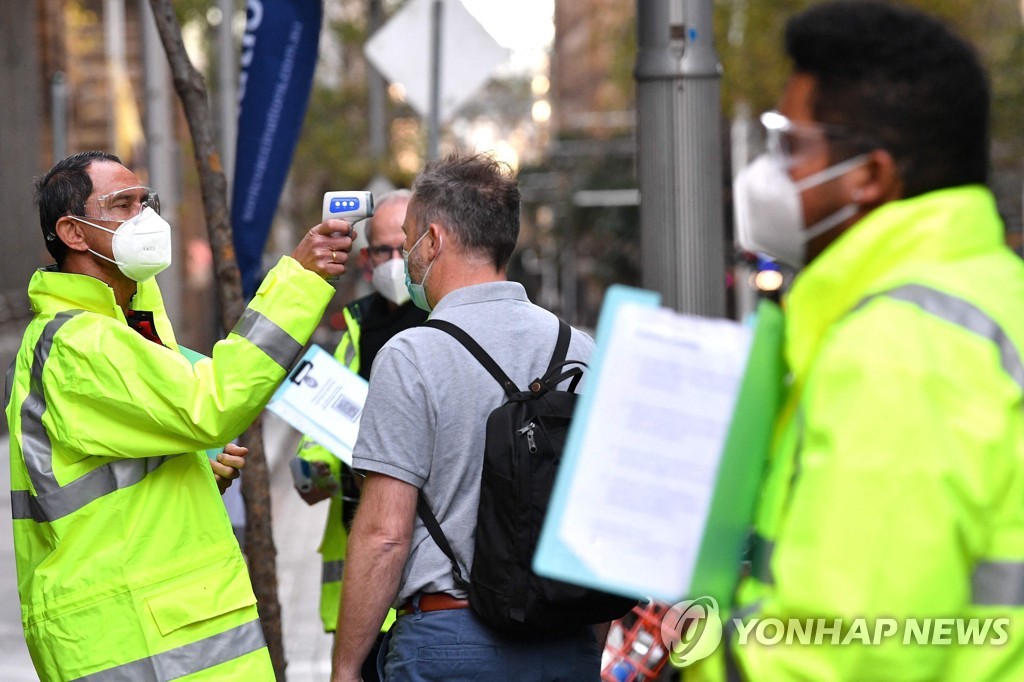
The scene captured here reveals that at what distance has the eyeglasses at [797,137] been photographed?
1951 mm

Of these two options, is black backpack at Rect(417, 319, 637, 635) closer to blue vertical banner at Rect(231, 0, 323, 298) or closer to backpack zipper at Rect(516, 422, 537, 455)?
backpack zipper at Rect(516, 422, 537, 455)

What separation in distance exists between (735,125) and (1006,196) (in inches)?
282

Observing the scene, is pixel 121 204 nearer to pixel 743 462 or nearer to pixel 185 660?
pixel 185 660

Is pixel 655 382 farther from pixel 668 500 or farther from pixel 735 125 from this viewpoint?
pixel 735 125

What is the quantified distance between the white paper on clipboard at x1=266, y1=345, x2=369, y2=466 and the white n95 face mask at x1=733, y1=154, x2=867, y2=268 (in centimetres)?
224

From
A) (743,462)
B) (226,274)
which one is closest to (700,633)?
(743,462)

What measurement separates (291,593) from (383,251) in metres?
4.11

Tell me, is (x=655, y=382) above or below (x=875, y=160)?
below

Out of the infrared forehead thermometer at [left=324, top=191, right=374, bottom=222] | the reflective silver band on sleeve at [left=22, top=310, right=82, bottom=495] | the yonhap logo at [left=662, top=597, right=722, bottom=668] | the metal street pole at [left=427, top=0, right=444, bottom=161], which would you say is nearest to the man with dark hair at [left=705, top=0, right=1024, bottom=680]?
the yonhap logo at [left=662, top=597, right=722, bottom=668]

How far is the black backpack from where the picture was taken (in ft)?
9.94

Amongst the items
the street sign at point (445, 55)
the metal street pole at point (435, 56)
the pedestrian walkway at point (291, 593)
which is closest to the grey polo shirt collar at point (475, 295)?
the pedestrian walkway at point (291, 593)

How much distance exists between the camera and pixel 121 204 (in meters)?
3.49

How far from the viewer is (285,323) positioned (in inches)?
126

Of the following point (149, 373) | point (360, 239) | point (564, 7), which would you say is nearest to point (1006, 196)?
point (360, 239)
